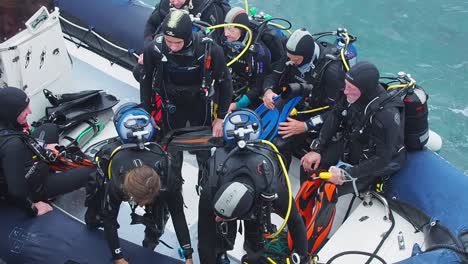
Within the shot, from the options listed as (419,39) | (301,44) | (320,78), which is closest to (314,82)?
(320,78)

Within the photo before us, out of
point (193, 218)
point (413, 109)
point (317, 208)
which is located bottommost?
point (193, 218)

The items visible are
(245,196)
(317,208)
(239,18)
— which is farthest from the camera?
(239,18)

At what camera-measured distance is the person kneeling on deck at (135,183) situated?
6.77ft

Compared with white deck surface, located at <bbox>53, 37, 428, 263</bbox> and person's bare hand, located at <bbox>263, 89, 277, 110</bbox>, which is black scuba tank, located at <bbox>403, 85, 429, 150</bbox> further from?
person's bare hand, located at <bbox>263, 89, 277, 110</bbox>

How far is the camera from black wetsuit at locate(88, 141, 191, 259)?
7.25 ft

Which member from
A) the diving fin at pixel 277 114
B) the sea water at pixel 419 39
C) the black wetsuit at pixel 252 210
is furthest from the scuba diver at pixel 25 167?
the sea water at pixel 419 39

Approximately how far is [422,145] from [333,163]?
1.72 feet

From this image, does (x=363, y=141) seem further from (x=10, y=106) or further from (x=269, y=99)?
(x=10, y=106)

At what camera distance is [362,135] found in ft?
9.36

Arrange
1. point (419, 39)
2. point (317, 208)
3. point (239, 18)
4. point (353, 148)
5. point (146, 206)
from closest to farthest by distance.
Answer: point (146, 206) < point (317, 208) < point (353, 148) < point (239, 18) < point (419, 39)

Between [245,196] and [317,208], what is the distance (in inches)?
37.7

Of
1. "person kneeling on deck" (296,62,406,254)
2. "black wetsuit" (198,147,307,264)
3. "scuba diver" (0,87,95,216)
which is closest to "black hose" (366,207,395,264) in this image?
"person kneeling on deck" (296,62,406,254)

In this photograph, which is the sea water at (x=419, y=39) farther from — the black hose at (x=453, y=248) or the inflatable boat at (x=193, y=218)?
the black hose at (x=453, y=248)

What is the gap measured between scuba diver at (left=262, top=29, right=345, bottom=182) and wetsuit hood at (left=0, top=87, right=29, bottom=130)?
1467 mm
